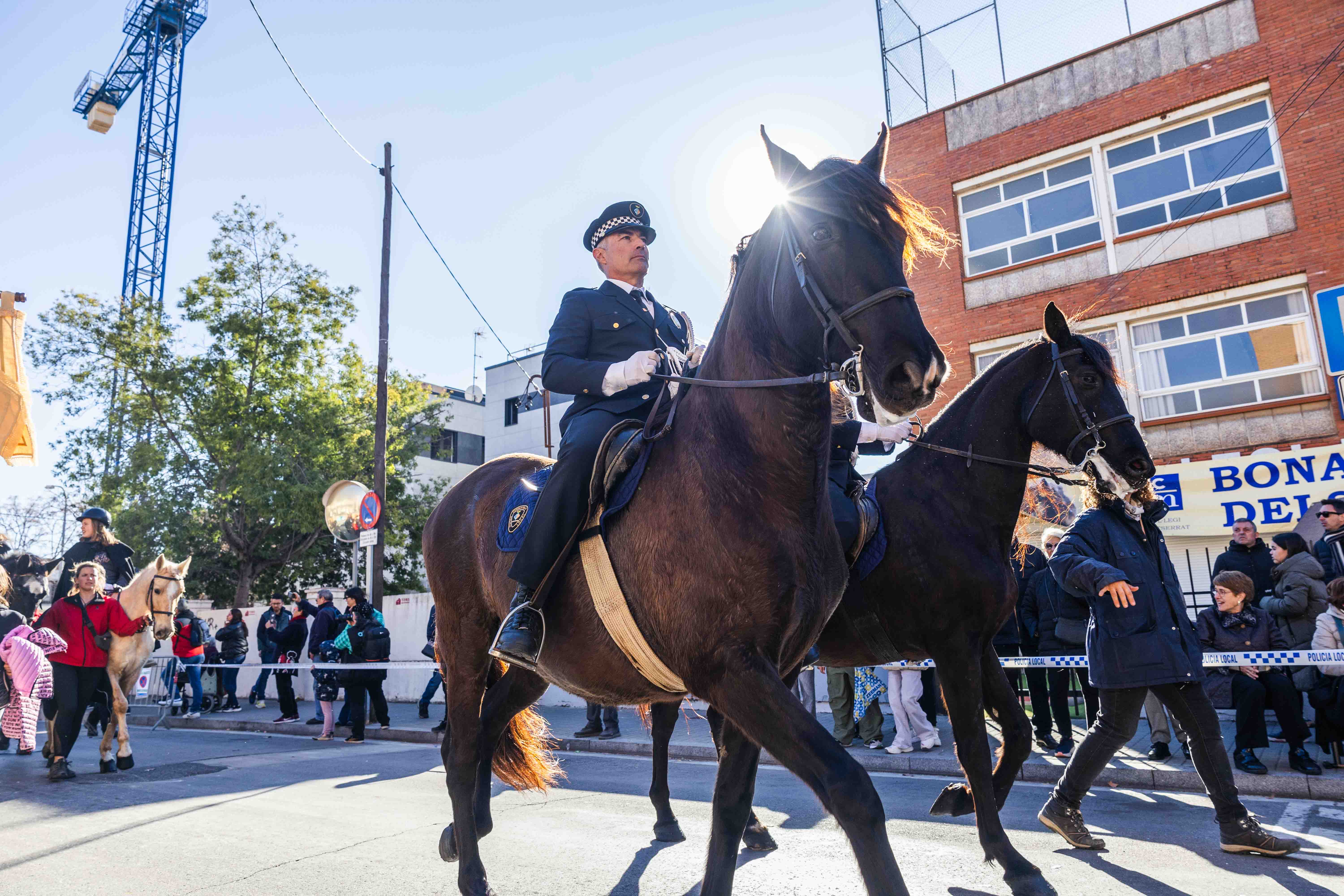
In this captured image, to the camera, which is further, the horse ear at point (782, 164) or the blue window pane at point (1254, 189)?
the blue window pane at point (1254, 189)

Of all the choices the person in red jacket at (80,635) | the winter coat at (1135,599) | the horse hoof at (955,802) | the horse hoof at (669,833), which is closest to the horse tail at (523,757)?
the horse hoof at (669,833)

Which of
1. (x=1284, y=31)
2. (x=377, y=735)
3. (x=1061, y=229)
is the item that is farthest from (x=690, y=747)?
(x=1284, y=31)

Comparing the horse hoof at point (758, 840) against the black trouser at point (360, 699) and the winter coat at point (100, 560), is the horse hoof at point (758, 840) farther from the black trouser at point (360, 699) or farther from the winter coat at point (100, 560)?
the black trouser at point (360, 699)

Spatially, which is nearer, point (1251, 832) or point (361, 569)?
point (1251, 832)

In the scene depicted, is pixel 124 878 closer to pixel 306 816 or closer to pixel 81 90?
pixel 306 816

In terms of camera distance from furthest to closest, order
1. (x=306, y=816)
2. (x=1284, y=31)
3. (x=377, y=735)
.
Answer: (x=1284, y=31) → (x=377, y=735) → (x=306, y=816)

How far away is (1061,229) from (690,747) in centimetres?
1407

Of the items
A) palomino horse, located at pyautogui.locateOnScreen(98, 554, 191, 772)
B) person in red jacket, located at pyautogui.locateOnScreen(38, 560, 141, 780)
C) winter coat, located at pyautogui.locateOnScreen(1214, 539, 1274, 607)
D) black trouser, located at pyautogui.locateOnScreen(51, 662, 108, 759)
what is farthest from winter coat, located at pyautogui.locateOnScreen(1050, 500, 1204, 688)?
palomino horse, located at pyautogui.locateOnScreen(98, 554, 191, 772)

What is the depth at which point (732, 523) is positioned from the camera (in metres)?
2.90

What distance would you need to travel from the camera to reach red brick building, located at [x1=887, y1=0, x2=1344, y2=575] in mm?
16047

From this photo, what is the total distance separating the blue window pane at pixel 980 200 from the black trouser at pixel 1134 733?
55.2 feet

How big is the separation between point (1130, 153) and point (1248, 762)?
14.5m

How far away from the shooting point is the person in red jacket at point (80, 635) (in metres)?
9.47

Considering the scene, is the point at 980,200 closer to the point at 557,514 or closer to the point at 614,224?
the point at 614,224
